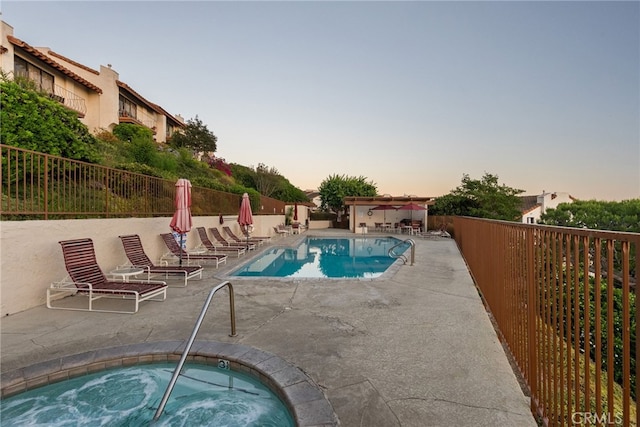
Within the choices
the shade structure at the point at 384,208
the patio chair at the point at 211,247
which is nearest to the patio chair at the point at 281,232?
the shade structure at the point at 384,208

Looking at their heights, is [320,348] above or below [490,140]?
below

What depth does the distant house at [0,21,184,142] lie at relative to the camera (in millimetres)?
16922

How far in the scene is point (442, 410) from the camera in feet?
8.30

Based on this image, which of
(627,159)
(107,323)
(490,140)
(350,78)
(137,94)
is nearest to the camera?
(107,323)

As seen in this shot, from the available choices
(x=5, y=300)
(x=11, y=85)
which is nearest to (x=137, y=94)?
(x=11, y=85)

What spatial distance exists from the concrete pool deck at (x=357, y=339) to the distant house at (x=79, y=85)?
16.5m

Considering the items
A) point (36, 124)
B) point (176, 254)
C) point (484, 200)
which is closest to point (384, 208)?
point (484, 200)

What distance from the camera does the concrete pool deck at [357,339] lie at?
103 inches

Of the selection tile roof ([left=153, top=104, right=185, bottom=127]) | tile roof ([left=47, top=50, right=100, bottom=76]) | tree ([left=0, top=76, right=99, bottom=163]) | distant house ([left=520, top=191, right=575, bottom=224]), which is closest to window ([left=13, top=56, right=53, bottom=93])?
tile roof ([left=47, top=50, right=100, bottom=76])

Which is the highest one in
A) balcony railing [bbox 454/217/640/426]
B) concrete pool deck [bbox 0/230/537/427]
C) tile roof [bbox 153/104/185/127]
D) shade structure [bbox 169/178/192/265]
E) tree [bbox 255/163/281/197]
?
tile roof [bbox 153/104/185/127]

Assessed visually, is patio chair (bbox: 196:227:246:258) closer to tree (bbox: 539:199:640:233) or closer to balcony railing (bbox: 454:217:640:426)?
balcony railing (bbox: 454:217:640:426)

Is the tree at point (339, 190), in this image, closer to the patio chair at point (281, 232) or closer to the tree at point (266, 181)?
the tree at point (266, 181)

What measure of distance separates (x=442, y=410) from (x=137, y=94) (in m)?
32.7

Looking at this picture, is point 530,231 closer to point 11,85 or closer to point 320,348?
point 320,348
